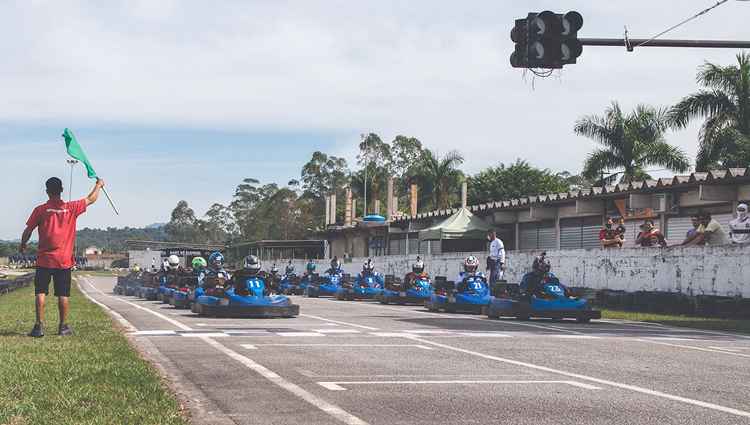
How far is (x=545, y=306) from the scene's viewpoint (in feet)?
49.5

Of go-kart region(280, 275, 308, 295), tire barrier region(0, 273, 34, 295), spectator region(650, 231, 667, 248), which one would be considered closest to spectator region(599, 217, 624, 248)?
spectator region(650, 231, 667, 248)

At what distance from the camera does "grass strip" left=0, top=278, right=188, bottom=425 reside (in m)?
4.81

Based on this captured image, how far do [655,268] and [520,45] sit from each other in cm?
899

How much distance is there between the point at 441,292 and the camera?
19266mm

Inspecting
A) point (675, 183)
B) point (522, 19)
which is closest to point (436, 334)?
point (522, 19)

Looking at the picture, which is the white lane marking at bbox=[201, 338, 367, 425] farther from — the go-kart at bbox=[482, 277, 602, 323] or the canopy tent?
the canopy tent

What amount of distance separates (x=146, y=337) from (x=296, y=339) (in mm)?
2122

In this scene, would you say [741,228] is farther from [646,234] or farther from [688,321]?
[646,234]

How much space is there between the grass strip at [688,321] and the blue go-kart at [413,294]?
233 inches

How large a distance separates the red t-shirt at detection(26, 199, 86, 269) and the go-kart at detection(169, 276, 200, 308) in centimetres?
914

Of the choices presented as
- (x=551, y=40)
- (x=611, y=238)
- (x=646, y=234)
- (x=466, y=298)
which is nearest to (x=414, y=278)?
(x=466, y=298)

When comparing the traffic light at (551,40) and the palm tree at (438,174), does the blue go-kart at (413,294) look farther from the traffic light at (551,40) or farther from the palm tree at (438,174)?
the palm tree at (438,174)

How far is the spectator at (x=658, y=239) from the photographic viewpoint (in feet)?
60.5

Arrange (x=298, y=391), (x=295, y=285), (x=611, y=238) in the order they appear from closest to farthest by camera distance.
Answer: (x=298, y=391)
(x=611, y=238)
(x=295, y=285)
